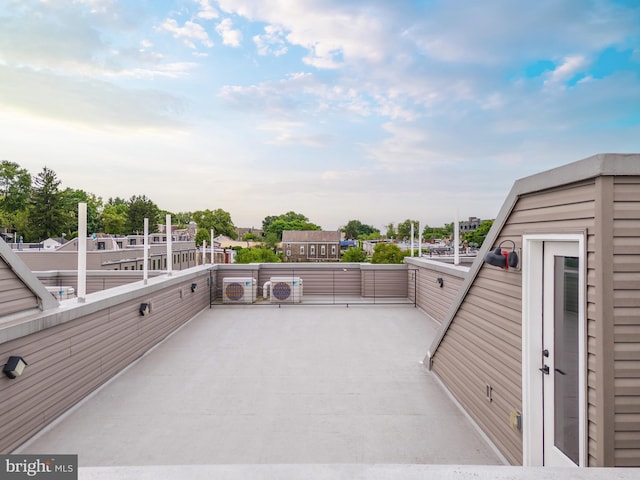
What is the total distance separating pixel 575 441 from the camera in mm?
2133

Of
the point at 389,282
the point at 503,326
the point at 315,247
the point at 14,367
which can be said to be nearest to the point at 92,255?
the point at 389,282

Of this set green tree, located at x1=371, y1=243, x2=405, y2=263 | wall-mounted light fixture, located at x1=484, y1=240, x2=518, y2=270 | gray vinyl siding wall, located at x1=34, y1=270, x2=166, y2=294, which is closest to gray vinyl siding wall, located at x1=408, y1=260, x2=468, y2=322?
wall-mounted light fixture, located at x1=484, y1=240, x2=518, y2=270

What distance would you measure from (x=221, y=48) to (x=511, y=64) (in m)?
10.4

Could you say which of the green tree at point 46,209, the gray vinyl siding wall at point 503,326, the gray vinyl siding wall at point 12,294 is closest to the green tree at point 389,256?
the gray vinyl siding wall at point 503,326

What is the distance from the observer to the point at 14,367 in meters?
2.68

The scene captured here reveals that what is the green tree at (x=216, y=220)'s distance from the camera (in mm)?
74375

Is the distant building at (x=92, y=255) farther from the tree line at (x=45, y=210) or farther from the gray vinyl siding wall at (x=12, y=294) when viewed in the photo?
the tree line at (x=45, y=210)

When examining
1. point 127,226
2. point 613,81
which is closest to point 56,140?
point 613,81

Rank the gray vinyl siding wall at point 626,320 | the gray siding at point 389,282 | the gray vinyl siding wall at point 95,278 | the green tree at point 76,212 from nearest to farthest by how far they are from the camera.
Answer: the gray vinyl siding wall at point 626,320 → the gray vinyl siding wall at point 95,278 → the gray siding at point 389,282 → the green tree at point 76,212

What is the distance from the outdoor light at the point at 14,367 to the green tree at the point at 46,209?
1868 inches

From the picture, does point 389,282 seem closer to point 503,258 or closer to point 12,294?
point 503,258

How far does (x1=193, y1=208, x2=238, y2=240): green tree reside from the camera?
74.4m

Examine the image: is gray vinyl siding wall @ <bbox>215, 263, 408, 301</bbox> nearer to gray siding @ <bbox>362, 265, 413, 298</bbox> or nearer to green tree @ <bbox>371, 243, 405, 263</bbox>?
gray siding @ <bbox>362, 265, 413, 298</bbox>

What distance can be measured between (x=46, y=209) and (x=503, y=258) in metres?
50.9
